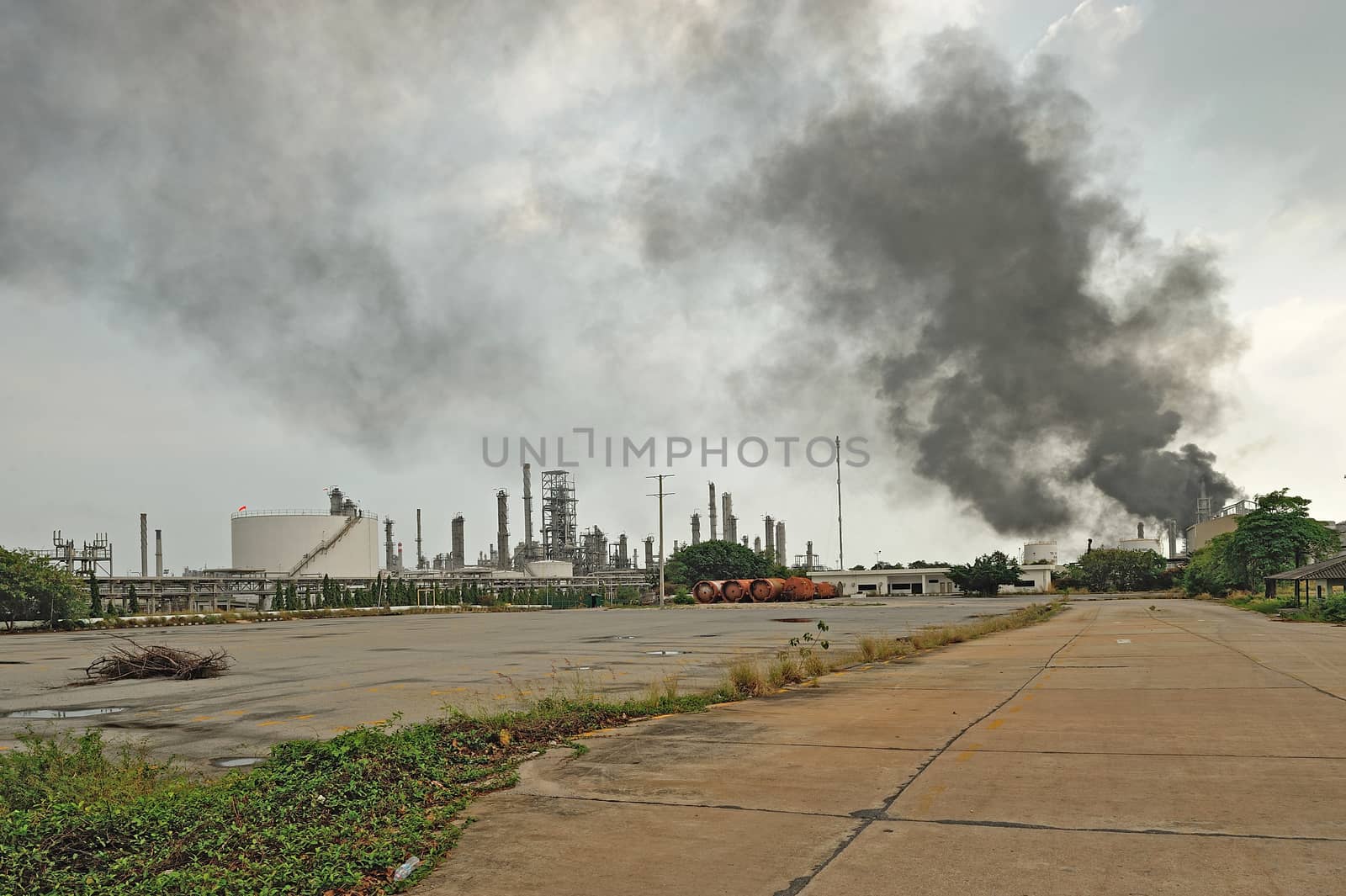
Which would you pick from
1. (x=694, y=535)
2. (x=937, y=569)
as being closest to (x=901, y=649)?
(x=937, y=569)

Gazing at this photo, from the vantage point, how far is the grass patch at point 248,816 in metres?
5.50

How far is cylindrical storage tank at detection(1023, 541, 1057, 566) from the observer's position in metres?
141

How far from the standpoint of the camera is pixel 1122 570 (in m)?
114

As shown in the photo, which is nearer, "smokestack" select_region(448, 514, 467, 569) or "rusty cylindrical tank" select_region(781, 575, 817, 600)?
"rusty cylindrical tank" select_region(781, 575, 817, 600)

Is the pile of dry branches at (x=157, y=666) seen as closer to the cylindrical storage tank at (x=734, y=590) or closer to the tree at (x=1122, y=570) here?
the cylindrical storage tank at (x=734, y=590)

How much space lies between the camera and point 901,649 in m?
23.0

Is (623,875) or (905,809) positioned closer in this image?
(623,875)

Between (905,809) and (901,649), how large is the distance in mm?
16559

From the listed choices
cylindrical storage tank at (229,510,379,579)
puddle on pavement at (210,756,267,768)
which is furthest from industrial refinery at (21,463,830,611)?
puddle on pavement at (210,756,267,768)

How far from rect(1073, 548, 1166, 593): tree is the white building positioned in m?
5.80

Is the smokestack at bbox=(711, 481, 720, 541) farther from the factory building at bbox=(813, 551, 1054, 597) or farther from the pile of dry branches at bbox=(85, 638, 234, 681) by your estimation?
the pile of dry branches at bbox=(85, 638, 234, 681)

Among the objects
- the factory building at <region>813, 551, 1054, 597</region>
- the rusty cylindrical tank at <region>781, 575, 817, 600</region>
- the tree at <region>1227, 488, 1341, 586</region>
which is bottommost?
the factory building at <region>813, 551, 1054, 597</region>

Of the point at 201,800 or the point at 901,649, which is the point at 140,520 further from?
the point at 201,800

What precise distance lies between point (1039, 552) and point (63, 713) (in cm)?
14272
